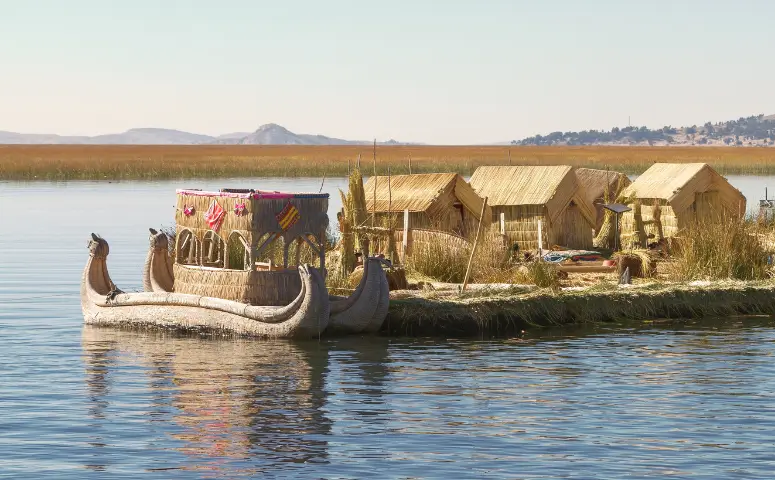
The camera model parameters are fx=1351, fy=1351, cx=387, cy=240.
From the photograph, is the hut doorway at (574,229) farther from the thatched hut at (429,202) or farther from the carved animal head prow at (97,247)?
the carved animal head prow at (97,247)

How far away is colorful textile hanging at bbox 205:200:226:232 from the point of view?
78.3ft

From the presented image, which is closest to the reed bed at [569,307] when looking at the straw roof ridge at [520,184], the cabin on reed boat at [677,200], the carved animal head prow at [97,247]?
the carved animal head prow at [97,247]

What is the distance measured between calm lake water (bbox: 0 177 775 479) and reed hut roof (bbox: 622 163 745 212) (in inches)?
420

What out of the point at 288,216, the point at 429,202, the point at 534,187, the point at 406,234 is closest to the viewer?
the point at 288,216

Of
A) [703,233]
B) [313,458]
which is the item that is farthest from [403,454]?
[703,233]

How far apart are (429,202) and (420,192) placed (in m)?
0.82

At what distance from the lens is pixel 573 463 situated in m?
15.0

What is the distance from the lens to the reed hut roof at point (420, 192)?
3350 cm

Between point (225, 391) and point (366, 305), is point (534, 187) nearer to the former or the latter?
point (366, 305)

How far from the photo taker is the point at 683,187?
37.2m

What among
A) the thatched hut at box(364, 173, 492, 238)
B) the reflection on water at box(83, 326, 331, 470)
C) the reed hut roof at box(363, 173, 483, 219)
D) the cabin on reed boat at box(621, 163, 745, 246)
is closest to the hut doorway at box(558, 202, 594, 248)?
the cabin on reed boat at box(621, 163, 745, 246)

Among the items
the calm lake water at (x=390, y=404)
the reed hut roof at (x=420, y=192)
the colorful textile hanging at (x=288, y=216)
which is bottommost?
the calm lake water at (x=390, y=404)

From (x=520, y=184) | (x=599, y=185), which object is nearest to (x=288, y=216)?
(x=520, y=184)

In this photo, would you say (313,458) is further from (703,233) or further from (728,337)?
(703,233)
